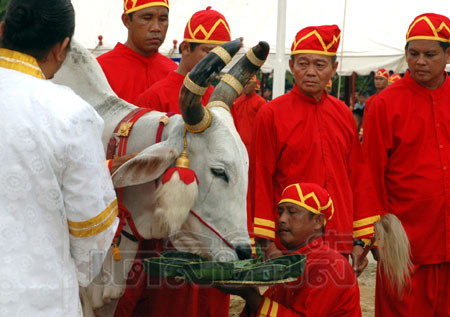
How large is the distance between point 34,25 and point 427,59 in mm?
3331

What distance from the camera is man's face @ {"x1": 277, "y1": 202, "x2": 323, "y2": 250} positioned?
4.34m

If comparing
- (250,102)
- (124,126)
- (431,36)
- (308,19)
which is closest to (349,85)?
(308,19)

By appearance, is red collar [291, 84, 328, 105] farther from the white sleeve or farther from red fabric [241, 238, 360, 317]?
the white sleeve

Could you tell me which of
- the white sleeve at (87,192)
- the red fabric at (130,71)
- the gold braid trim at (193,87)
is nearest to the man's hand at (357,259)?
the red fabric at (130,71)

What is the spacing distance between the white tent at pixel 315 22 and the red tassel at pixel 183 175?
962 cm

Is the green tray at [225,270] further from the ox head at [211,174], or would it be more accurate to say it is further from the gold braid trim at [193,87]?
the gold braid trim at [193,87]

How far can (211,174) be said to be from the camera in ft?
11.9

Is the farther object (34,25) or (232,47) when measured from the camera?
(232,47)

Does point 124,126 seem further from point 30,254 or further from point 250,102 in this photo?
point 250,102

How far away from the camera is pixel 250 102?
11.5 metres

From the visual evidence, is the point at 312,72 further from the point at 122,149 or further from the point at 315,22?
the point at 315,22

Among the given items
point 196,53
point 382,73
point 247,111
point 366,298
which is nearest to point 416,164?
point 196,53

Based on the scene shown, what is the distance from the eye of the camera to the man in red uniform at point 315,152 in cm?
482

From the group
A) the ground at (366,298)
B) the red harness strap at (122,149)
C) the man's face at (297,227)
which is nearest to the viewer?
the red harness strap at (122,149)
